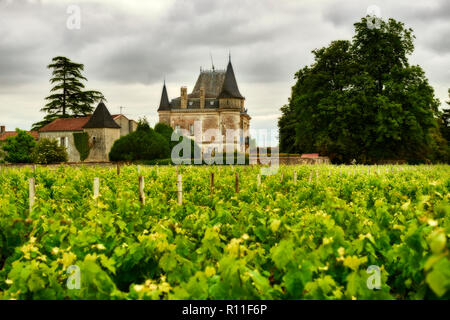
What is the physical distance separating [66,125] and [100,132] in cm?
446

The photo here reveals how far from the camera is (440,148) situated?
148ft

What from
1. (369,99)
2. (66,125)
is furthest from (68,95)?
(369,99)

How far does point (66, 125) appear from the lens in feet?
163

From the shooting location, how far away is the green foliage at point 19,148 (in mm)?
45250

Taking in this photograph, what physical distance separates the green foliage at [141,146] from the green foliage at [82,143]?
11.6 m

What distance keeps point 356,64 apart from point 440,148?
18557 millimetres

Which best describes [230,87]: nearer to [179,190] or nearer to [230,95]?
[230,95]

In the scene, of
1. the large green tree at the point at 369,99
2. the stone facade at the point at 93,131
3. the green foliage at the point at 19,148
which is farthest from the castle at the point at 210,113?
the large green tree at the point at 369,99
